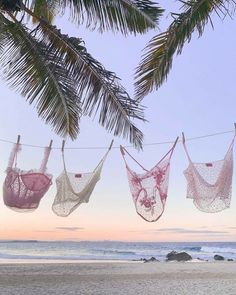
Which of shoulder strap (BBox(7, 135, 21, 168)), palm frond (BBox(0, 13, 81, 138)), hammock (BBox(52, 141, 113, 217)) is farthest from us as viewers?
A: hammock (BBox(52, 141, 113, 217))

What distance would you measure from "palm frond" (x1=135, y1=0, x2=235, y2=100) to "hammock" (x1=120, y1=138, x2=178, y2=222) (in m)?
3.01

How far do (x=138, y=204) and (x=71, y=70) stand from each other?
3.22 metres

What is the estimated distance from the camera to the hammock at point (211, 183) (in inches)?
375

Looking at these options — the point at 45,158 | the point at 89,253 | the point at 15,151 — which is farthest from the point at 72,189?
the point at 89,253

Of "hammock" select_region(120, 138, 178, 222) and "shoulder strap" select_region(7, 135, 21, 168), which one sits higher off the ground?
"shoulder strap" select_region(7, 135, 21, 168)

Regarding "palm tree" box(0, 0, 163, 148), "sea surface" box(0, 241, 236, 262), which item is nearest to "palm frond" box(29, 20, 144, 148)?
"palm tree" box(0, 0, 163, 148)

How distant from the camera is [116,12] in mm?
7801

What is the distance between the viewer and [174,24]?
6004 millimetres

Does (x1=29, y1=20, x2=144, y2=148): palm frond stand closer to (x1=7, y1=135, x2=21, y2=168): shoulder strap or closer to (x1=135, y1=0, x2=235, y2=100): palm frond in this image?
(x1=135, y1=0, x2=235, y2=100): palm frond

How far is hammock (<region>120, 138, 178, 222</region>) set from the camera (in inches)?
386

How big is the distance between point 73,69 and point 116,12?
3.48ft

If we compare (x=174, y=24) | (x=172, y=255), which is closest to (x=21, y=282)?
(x=174, y=24)

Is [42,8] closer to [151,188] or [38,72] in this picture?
[38,72]

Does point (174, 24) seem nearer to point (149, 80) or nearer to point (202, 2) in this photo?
point (202, 2)
